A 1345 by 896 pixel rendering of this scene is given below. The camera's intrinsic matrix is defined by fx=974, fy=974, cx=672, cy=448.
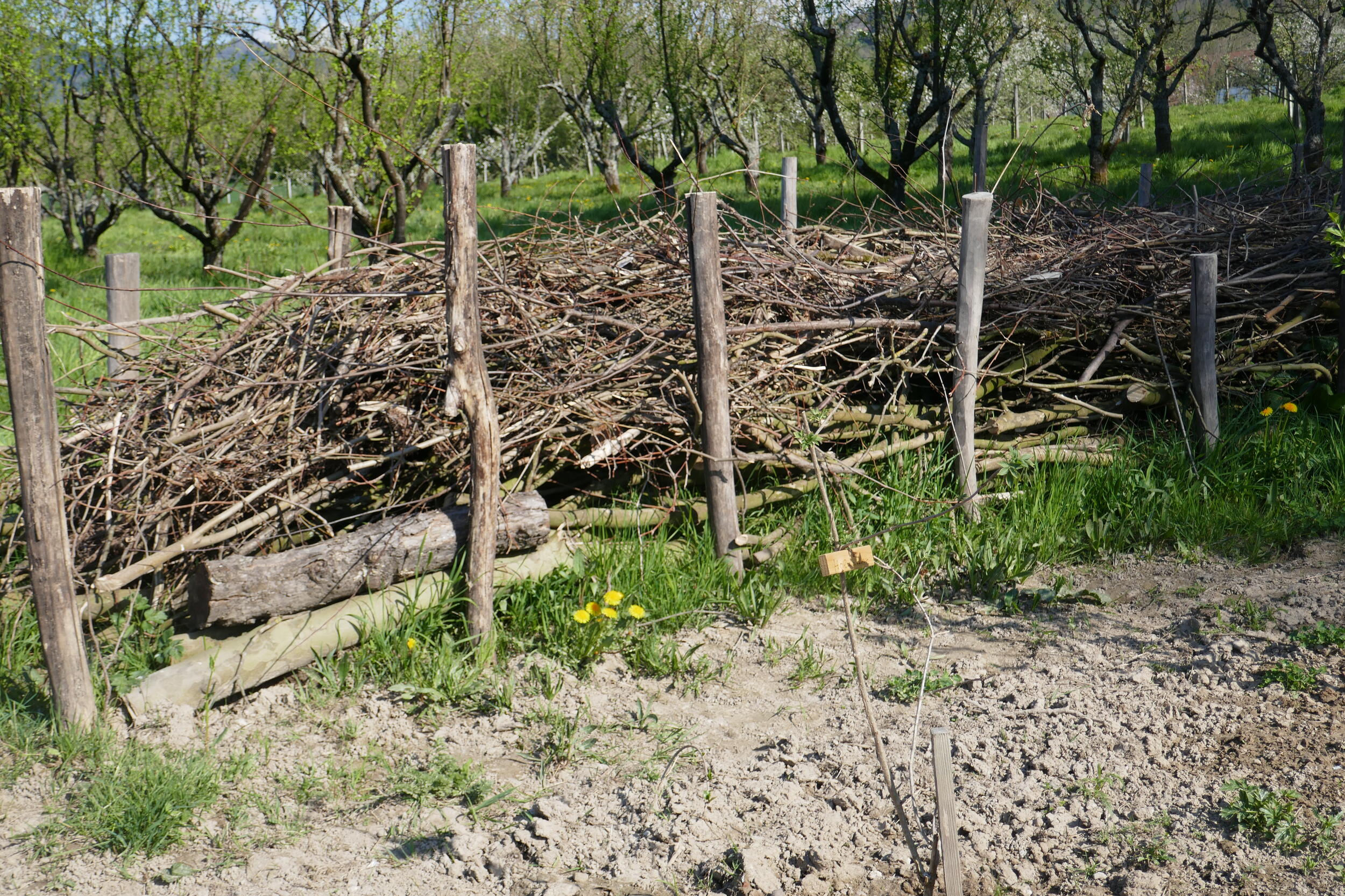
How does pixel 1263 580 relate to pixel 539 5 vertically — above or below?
below

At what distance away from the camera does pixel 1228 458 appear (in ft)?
16.6

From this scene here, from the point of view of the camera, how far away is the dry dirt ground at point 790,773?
2.56 m

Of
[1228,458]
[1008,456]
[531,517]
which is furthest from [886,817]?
[1228,458]

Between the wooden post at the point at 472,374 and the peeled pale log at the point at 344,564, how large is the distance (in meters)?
0.16

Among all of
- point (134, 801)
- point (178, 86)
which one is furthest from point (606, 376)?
point (178, 86)

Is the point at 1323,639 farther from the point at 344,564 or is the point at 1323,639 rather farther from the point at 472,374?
the point at 344,564

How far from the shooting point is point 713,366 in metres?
4.07

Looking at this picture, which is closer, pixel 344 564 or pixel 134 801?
pixel 134 801

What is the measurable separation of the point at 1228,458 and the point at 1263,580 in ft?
3.63

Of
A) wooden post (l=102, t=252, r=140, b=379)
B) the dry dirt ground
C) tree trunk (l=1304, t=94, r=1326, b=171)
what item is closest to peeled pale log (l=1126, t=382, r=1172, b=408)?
the dry dirt ground

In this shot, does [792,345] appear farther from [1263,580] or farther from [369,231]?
[369,231]

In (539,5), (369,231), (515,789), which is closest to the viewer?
(515,789)

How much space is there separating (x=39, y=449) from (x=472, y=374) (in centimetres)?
138

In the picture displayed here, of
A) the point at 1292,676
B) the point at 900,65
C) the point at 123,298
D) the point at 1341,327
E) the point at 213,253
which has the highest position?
the point at 900,65
